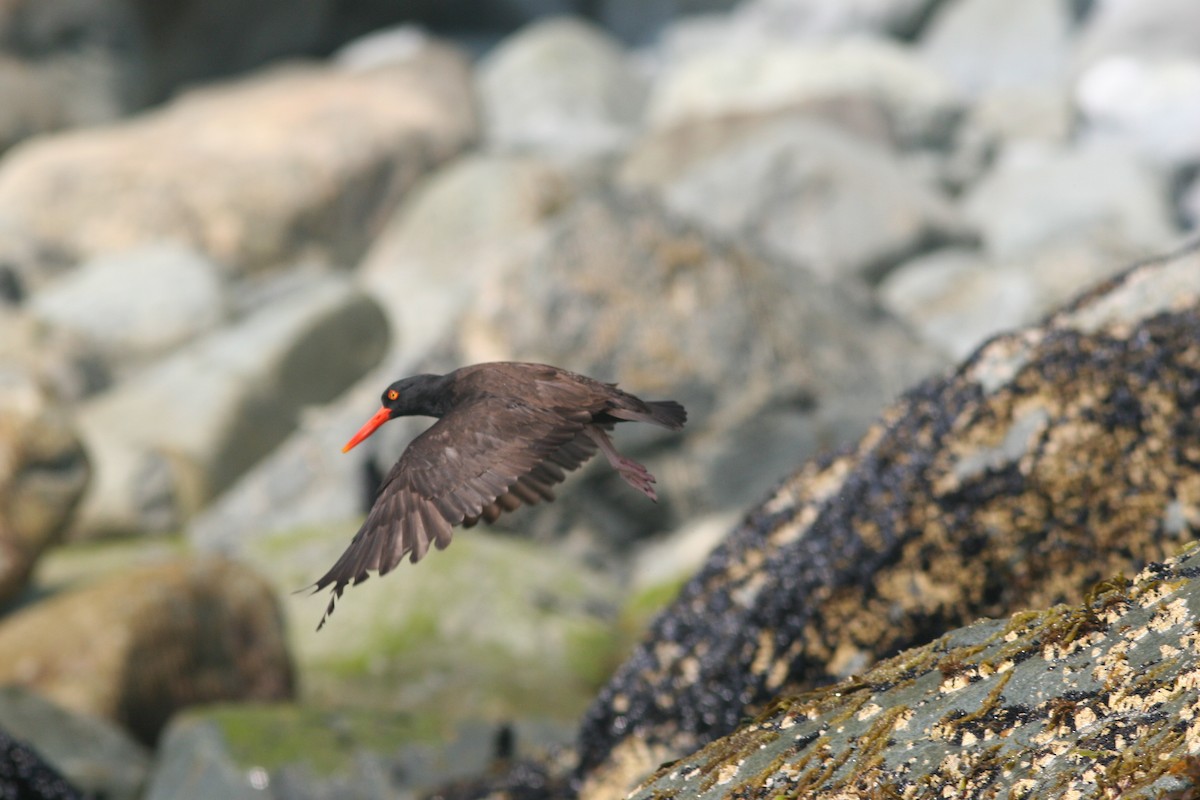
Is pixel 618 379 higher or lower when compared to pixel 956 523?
lower

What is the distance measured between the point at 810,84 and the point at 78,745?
1966 centimetres

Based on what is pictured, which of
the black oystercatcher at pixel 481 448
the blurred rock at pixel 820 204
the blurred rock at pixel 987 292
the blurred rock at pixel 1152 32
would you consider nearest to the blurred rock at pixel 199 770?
the black oystercatcher at pixel 481 448

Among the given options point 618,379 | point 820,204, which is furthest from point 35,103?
point 618,379

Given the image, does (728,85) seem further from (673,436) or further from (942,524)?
(942,524)

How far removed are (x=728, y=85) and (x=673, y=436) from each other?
1474cm

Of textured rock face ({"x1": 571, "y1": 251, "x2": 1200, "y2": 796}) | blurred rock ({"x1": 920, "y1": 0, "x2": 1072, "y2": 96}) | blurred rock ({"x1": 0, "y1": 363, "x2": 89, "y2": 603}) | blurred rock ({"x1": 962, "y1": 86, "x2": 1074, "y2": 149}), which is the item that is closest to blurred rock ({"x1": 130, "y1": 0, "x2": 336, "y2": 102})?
blurred rock ({"x1": 920, "y1": 0, "x2": 1072, "y2": 96})

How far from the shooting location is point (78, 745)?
8.88 meters

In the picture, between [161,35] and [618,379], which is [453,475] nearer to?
[618,379]

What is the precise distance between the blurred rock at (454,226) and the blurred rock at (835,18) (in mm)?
8291

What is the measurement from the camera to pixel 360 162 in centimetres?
2281

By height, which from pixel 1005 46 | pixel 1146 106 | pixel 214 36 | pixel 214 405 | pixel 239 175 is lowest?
pixel 1146 106

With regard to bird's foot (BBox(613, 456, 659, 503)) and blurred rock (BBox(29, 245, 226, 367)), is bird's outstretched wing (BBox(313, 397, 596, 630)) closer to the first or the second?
bird's foot (BBox(613, 456, 659, 503))

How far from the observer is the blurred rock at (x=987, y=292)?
16.3 m

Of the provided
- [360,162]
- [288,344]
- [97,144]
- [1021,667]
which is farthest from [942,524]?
[97,144]
